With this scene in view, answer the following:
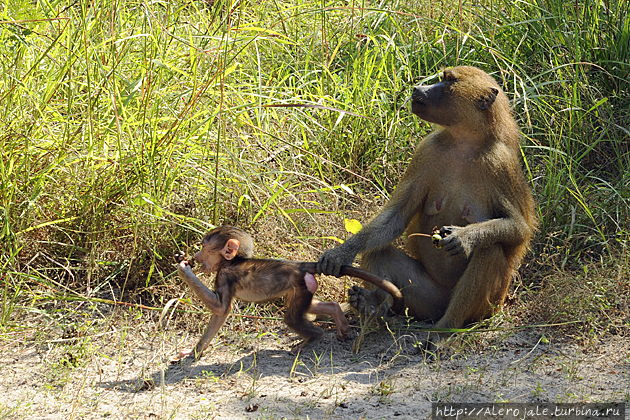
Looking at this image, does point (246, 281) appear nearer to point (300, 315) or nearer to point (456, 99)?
point (300, 315)

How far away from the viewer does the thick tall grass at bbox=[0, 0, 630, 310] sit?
3746mm

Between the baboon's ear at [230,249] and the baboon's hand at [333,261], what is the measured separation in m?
0.41

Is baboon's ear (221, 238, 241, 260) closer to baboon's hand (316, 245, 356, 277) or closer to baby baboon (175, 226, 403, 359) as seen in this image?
baby baboon (175, 226, 403, 359)

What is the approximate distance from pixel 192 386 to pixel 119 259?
3.60 feet

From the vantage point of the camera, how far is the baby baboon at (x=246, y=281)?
10.9 feet

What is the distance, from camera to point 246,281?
3.37 m

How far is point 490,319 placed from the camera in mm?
3676

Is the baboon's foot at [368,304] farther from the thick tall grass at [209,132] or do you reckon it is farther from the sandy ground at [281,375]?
the thick tall grass at [209,132]

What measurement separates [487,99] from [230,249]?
1496 millimetres

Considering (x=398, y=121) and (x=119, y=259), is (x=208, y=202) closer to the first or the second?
(x=119, y=259)

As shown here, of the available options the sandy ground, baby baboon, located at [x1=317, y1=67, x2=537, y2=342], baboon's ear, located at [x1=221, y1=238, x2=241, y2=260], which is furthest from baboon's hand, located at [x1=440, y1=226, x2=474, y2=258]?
baboon's ear, located at [x1=221, y1=238, x2=241, y2=260]

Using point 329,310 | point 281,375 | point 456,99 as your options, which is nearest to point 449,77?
point 456,99

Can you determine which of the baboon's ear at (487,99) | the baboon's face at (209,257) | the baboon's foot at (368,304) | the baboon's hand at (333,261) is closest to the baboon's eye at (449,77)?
the baboon's ear at (487,99)

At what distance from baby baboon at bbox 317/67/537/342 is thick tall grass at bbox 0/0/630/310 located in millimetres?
425
